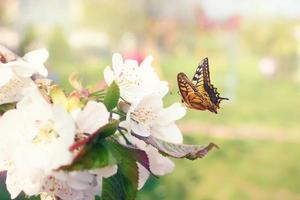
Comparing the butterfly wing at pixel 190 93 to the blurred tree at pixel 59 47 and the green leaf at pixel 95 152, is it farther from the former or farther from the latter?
the blurred tree at pixel 59 47

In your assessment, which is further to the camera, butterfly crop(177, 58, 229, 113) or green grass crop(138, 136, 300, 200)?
green grass crop(138, 136, 300, 200)

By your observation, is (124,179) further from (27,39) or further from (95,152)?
(27,39)

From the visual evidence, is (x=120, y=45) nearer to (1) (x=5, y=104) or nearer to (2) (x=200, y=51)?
(2) (x=200, y=51)

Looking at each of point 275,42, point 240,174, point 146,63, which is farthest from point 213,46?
point 146,63

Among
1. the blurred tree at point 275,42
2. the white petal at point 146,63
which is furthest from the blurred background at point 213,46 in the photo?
the white petal at point 146,63

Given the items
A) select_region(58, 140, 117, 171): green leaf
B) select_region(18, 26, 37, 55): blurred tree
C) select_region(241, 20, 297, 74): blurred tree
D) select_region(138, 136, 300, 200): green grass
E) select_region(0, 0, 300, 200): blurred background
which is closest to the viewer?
select_region(58, 140, 117, 171): green leaf

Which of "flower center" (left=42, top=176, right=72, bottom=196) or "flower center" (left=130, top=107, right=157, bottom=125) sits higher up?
"flower center" (left=130, top=107, right=157, bottom=125)

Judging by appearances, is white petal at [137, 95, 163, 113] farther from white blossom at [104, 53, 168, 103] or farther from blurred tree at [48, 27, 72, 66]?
blurred tree at [48, 27, 72, 66]

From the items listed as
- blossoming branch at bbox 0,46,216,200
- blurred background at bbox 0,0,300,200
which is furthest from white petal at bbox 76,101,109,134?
blurred background at bbox 0,0,300,200
